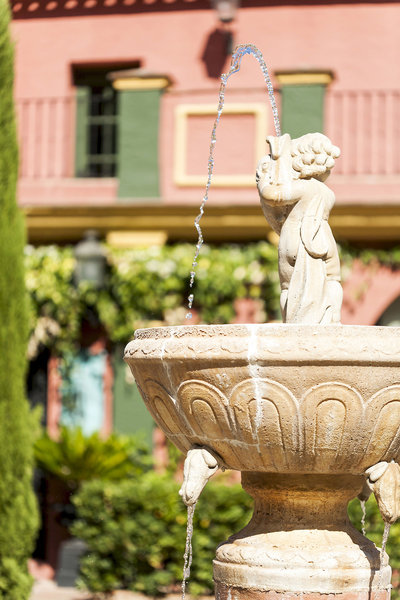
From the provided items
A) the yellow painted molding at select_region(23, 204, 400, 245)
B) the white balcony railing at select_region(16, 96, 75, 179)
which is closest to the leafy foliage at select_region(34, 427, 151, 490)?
the yellow painted molding at select_region(23, 204, 400, 245)

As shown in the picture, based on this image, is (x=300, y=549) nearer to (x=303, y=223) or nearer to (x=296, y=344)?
(x=296, y=344)

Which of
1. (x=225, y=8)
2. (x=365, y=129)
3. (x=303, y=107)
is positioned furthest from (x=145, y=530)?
(x=225, y=8)

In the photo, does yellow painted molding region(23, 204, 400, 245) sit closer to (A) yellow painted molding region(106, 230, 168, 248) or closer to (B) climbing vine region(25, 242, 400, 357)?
(A) yellow painted molding region(106, 230, 168, 248)

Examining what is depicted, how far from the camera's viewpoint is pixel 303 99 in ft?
36.8

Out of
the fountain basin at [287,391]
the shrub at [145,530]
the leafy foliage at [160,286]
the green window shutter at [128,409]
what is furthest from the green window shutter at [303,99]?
the fountain basin at [287,391]

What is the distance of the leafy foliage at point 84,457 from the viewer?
10.4m

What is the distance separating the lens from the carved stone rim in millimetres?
4414

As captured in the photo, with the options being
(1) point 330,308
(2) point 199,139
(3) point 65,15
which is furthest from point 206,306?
(1) point 330,308

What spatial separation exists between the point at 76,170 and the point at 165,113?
1534mm

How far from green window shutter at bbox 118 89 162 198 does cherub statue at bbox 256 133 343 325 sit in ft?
21.0

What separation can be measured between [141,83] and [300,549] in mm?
7568

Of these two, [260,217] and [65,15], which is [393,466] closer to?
[260,217]

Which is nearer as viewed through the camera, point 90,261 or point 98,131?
point 90,261

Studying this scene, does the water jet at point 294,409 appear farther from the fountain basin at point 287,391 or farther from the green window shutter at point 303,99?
the green window shutter at point 303,99
